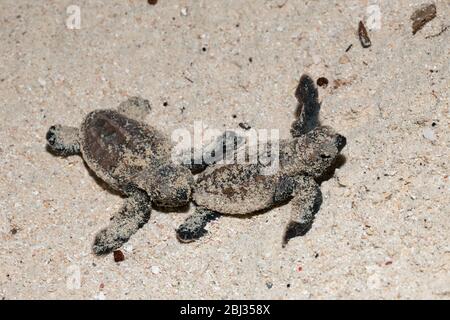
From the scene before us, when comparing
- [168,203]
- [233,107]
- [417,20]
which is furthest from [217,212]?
[417,20]

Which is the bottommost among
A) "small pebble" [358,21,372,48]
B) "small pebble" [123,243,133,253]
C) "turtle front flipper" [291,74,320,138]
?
"small pebble" [123,243,133,253]

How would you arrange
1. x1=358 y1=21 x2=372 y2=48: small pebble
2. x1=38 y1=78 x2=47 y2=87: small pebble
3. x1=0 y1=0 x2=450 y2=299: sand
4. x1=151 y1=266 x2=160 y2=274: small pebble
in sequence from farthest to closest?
x1=38 y1=78 x2=47 y2=87: small pebble → x1=358 y1=21 x2=372 y2=48: small pebble → x1=151 y1=266 x2=160 y2=274: small pebble → x1=0 y1=0 x2=450 y2=299: sand

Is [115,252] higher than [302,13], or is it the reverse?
[302,13]

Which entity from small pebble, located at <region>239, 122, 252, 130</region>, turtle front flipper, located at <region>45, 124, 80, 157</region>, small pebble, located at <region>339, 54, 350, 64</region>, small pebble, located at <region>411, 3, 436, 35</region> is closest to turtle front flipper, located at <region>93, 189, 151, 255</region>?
turtle front flipper, located at <region>45, 124, 80, 157</region>

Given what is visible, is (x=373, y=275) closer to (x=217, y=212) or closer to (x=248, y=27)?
(x=217, y=212)

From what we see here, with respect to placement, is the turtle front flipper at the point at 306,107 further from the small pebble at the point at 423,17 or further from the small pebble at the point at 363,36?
the small pebble at the point at 423,17

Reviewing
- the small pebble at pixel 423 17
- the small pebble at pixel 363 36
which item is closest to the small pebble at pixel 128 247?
the small pebble at pixel 363 36

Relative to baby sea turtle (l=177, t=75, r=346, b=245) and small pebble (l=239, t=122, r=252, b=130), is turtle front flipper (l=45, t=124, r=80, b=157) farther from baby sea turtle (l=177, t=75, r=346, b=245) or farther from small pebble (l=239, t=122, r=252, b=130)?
small pebble (l=239, t=122, r=252, b=130)
